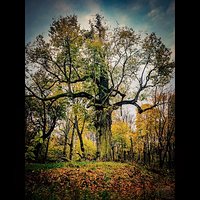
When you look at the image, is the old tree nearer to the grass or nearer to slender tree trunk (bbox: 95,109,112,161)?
slender tree trunk (bbox: 95,109,112,161)

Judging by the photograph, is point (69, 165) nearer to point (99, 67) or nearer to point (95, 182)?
point (95, 182)

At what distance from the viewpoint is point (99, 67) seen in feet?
9.70

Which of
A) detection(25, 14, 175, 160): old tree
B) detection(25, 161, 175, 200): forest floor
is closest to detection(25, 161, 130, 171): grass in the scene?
detection(25, 161, 175, 200): forest floor

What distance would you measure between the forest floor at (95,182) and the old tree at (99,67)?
0.49 metres

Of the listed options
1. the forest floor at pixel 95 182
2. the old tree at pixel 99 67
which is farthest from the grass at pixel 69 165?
the old tree at pixel 99 67

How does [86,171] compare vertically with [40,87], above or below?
below

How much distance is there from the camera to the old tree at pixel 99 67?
2.92 meters

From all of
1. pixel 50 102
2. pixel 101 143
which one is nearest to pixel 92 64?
pixel 50 102

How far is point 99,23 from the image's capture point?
2.90 meters

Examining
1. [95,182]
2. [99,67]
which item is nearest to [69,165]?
[95,182]

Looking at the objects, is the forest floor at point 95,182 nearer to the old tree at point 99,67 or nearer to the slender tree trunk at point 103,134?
the slender tree trunk at point 103,134
